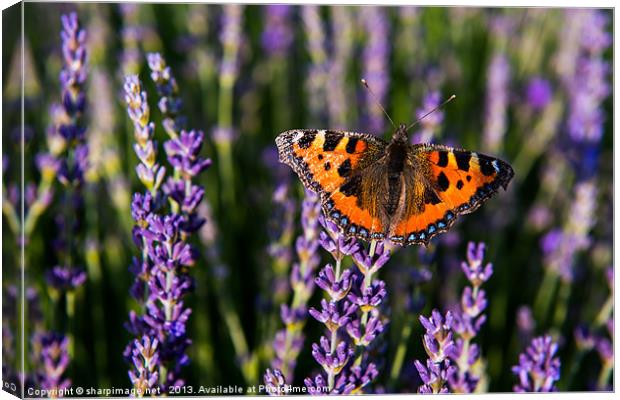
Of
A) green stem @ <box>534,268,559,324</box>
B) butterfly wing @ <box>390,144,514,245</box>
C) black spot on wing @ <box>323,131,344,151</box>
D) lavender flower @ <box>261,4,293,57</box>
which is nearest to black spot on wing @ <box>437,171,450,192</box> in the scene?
butterfly wing @ <box>390,144,514,245</box>

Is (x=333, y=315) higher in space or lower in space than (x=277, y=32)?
lower

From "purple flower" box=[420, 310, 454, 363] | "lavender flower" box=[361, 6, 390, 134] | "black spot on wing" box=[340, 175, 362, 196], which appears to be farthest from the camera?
"lavender flower" box=[361, 6, 390, 134]

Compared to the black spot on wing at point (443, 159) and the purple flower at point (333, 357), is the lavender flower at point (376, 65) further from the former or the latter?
the purple flower at point (333, 357)

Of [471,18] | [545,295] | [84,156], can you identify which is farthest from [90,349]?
[471,18]

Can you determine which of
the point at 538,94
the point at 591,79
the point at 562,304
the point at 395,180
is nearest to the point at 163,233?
the point at 395,180

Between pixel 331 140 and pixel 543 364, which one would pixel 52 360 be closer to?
pixel 331 140

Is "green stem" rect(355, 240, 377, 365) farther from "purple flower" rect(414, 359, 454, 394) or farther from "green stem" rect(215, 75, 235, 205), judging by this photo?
"green stem" rect(215, 75, 235, 205)

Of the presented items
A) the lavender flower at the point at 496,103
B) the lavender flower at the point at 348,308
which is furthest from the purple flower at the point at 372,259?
the lavender flower at the point at 496,103

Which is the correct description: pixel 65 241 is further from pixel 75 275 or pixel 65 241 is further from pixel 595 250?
pixel 595 250
